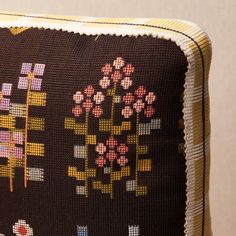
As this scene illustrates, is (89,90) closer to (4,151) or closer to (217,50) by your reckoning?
(4,151)

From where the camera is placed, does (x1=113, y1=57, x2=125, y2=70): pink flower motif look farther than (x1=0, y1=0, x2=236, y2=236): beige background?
No

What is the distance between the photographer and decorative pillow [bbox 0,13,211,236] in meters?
0.57

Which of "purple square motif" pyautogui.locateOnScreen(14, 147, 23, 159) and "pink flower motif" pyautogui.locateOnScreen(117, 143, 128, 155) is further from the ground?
"pink flower motif" pyautogui.locateOnScreen(117, 143, 128, 155)

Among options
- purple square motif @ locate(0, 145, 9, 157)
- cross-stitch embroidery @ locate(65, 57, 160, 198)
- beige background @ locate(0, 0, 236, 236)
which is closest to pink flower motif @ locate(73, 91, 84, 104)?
cross-stitch embroidery @ locate(65, 57, 160, 198)

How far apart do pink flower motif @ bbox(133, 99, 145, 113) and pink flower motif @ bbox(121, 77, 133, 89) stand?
0.02m

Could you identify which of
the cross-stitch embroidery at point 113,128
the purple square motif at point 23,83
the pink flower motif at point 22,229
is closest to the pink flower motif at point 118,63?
the cross-stitch embroidery at point 113,128

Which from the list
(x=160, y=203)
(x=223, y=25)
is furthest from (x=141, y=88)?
(x=223, y=25)

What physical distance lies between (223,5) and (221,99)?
0.52 ft

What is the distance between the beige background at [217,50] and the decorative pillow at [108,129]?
0.28 m

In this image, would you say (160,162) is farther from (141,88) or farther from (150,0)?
(150,0)

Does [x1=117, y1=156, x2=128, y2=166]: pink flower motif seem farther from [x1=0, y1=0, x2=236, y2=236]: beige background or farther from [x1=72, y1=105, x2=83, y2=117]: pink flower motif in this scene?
[x1=0, y1=0, x2=236, y2=236]: beige background

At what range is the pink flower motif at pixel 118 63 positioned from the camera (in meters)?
0.57

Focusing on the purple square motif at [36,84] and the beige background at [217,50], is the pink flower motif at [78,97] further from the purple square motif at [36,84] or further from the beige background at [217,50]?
the beige background at [217,50]

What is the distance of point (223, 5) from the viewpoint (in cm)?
85
